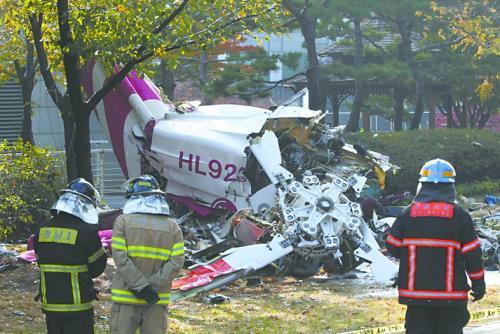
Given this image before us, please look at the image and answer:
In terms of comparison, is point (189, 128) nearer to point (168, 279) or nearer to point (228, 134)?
point (228, 134)

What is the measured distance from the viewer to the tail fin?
17.0 meters

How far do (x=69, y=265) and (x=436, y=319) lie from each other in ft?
9.07

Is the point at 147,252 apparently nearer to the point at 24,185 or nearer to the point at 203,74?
the point at 24,185

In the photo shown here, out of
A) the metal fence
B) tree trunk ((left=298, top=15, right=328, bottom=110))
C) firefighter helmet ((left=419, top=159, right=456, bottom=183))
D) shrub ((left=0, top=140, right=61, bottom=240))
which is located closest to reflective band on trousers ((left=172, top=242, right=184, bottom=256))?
firefighter helmet ((left=419, top=159, right=456, bottom=183))

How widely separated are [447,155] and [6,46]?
13011 millimetres

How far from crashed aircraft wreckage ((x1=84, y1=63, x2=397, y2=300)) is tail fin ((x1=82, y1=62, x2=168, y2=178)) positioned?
18 mm

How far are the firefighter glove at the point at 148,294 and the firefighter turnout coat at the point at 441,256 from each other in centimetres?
188

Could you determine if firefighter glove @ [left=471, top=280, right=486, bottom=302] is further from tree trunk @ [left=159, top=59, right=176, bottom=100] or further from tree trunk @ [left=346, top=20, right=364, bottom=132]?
tree trunk @ [left=346, top=20, right=364, bottom=132]

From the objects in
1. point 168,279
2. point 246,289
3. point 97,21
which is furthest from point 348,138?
point 168,279

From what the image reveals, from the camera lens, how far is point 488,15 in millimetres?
29859

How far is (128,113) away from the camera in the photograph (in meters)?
17.2

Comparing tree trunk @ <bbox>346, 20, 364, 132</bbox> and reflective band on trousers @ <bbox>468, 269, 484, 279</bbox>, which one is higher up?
reflective band on trousers @ <bbox>468, 269, 484, 279</bbox>

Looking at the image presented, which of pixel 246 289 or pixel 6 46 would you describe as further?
pixel 6 46

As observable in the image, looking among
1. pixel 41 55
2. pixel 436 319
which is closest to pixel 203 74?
pixel 41 55
